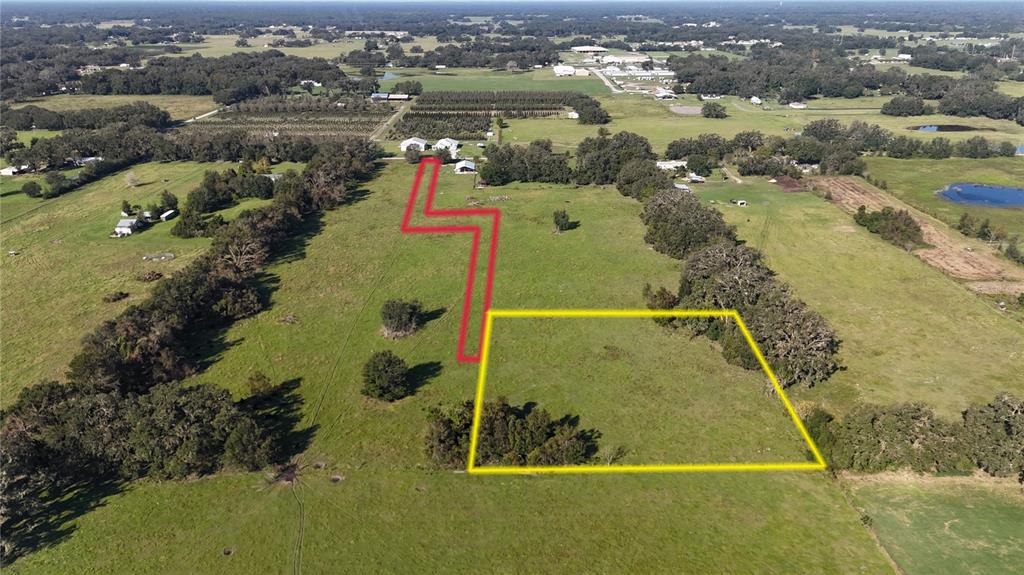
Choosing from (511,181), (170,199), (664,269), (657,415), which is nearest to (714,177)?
(511,181)

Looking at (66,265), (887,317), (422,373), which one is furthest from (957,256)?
(66,265)

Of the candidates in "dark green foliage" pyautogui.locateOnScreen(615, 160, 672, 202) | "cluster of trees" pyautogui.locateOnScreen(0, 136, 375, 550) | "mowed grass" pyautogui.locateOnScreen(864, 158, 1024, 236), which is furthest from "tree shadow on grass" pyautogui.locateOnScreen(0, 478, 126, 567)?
"mowed grass" pyautogui.locateOnScreen(864, 158, 1024, 236)

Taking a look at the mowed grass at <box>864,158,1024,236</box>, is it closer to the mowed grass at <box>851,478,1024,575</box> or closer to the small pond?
the small pond

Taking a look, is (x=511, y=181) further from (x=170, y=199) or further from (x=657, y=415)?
(x=657, y=415)

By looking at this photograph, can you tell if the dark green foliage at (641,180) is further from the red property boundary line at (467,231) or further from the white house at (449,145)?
the white house at (449,145)

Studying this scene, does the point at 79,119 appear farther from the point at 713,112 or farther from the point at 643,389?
the point at 713,112

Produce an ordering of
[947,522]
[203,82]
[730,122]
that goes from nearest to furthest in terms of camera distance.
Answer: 1. [947,522]
2. [730,122]
3. [203,82]
